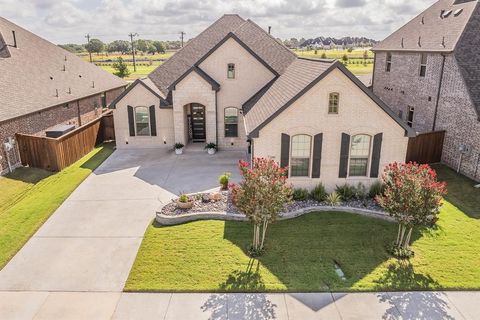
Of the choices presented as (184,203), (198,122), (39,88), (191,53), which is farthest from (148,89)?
(184,203)

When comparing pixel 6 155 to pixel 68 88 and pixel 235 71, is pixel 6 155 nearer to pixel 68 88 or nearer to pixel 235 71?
pixel 68 88

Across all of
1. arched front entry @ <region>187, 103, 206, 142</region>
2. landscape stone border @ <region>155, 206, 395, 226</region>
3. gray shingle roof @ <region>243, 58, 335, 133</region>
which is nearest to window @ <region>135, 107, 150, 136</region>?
arched front entry @ <region>187, 103, 206, 142</region>

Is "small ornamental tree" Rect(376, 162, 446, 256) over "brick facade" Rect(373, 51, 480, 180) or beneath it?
beneath

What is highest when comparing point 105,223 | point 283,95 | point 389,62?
point 389,62

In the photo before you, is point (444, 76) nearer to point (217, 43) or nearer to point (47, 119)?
point (217, 43)

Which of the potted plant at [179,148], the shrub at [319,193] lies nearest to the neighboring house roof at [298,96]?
the shrub at [319,193]

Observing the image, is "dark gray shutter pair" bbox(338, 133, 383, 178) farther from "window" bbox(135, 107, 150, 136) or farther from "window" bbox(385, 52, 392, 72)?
"window" bbox(385, 52, 392, 72)

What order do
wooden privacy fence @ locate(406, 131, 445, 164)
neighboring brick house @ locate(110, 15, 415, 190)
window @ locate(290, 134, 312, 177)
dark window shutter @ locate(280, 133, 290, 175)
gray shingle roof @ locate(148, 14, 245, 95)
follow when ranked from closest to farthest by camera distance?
neighboring brick house @ locate(110, 15, 415, 190) < dark window shutter @ locate(280, 133, 290, 175) < window @ locate(290, 134, 312, 177) < wooden privacy fence @ locate(406, 131, 445, 164) < gray shingle roof @ locate(148, 14, 245, 95)
